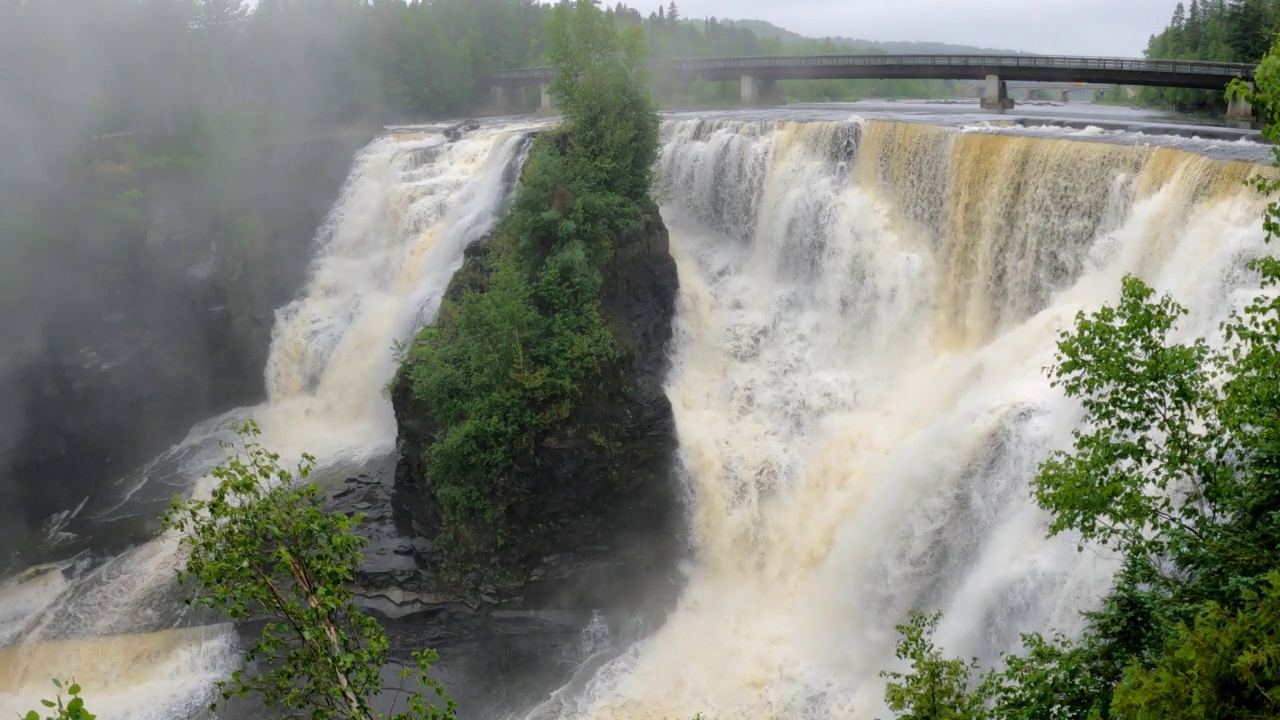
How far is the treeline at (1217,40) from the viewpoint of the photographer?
3609 centimetres

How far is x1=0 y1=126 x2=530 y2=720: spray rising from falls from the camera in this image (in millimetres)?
19109

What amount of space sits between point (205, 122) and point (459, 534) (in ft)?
77.2

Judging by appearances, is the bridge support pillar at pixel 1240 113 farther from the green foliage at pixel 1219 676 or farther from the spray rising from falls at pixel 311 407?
the green foliage at pixel 1219 676

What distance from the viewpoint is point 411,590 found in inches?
789

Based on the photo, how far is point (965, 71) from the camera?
127 feet

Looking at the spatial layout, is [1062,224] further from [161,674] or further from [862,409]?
[161,674]

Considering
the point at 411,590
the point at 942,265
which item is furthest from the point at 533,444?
the point at 942,265

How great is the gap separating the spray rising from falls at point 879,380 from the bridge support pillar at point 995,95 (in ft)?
47.0

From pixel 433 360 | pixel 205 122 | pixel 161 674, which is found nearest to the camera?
pixel 161 674

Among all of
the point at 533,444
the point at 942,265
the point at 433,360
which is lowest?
the point at 533,444

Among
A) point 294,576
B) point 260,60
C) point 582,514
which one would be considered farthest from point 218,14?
point 294,576

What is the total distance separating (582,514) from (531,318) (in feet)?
14.3

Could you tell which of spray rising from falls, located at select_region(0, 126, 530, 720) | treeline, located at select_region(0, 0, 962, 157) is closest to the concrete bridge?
treeline, located at select_region(0, 0, 962, 157)

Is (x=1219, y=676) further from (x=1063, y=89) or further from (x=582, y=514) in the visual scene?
(x=1063, y=89)
